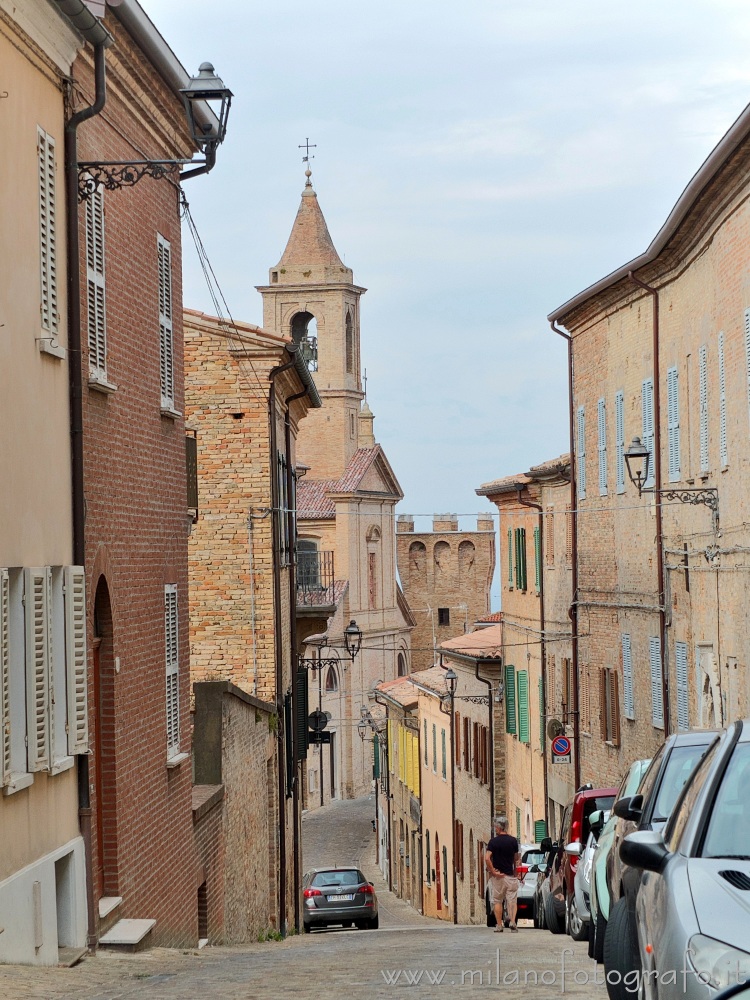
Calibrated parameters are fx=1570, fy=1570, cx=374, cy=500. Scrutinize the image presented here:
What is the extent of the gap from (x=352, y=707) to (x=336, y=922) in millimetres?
47905

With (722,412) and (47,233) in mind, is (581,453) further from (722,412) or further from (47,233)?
(47,233)

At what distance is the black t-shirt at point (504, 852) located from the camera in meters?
19.2

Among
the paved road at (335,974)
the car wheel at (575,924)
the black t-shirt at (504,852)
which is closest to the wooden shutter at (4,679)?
the paved road at (335,974)

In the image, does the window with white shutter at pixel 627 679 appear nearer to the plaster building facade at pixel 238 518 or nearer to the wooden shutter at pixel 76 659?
the plaster building facade at pixel 238 518

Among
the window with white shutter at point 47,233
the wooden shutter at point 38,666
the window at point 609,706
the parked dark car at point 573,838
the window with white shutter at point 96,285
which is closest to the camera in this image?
the wooden shutter at point 38,666

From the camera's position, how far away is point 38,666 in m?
11.3

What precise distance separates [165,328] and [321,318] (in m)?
72.3

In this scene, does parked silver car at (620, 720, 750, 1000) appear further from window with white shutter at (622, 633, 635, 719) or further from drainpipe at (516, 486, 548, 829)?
drainpipe at (516, 486, 548, 829)

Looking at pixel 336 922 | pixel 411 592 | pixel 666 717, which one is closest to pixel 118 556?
pixel 666 717

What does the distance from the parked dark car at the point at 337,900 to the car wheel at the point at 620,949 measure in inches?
1043

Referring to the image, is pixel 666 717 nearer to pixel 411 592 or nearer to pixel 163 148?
pixel 163 148

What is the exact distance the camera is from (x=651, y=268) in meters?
26.0

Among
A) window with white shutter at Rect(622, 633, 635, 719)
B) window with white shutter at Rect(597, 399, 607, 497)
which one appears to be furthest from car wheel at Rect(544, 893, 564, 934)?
window with white shutter at Rect(597, 399, 607, 497)

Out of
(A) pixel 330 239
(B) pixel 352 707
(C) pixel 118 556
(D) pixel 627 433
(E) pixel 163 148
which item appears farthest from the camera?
(A) pixel 330 239
